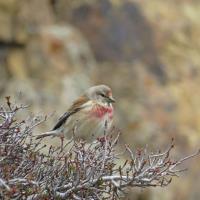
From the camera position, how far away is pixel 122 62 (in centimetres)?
2086

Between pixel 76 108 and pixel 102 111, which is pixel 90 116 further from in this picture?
pixel 76 108

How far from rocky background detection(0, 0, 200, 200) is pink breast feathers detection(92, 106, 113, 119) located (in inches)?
194

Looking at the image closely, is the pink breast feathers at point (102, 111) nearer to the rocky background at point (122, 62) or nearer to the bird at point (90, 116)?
the bird at point (90, 116)

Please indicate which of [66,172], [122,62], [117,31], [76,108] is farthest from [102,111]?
[117,31]

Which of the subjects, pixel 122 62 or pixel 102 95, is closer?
pixel 102 95

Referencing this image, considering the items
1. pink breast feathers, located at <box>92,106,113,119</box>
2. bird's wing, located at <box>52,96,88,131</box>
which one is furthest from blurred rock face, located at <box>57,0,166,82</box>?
pink breast feathers, located at <box>92,106,113,119</box>

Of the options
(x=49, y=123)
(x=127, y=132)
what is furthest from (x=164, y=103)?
(x=49, y=123)

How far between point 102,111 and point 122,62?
399 inches

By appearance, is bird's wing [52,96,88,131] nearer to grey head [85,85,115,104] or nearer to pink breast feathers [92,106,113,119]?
grey head [85,85,115,104]

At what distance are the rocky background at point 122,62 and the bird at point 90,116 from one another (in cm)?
461

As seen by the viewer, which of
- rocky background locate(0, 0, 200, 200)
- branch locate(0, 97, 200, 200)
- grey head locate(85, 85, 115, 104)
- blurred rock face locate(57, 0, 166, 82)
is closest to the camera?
branch locate(0, 97, 200, 200)

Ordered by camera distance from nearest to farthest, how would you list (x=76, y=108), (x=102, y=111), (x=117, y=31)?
(x=102, y=111) < (x=76, y=108) < (x=117, y=31)

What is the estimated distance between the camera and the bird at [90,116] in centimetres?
1066

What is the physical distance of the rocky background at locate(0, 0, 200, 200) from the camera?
18.2 metres
